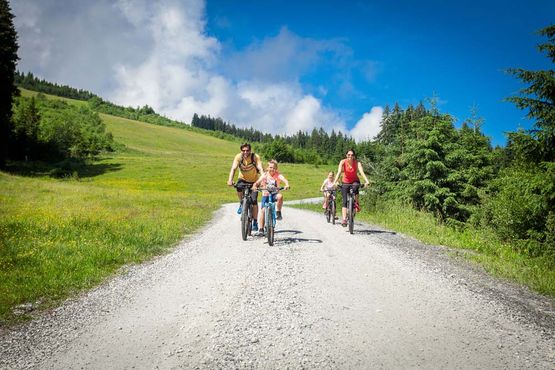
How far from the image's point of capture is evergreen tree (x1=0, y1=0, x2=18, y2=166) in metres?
39.0

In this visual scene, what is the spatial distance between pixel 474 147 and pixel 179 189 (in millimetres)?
38938

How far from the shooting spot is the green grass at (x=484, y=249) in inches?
245

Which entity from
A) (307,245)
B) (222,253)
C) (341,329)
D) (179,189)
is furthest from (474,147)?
(179,189)

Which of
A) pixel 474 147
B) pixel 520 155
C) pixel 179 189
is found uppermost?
pixel 474 147

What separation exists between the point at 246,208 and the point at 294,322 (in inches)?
244

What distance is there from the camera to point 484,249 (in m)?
9.48

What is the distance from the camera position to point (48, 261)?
710cm

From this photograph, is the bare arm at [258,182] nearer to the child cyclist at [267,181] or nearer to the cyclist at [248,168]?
the child cyclist at [267,181]

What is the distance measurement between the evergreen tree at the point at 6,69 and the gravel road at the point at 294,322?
4490 cm

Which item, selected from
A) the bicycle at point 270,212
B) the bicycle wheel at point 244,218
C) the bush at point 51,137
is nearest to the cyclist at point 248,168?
the bicycle wheel at point 244,218

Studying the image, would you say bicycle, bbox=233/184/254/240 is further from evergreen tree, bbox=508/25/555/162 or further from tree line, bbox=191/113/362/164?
tree line, bbox=191/113/362/164

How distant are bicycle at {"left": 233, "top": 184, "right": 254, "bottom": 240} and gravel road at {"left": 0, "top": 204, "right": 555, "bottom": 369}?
2.96 meters

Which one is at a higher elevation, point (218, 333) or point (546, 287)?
point (546, 287)

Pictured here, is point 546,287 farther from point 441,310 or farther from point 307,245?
point 307,245
